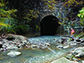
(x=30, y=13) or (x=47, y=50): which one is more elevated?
(x=30, y=13)

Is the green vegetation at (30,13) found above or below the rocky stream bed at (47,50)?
above

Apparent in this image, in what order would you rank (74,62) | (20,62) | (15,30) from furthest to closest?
(15,30)
(20,62)
(74,62)

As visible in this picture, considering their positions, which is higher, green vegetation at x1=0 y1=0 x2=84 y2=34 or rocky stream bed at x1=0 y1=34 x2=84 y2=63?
green vegetation at x1=0 y1=0 x2=84 y2=34

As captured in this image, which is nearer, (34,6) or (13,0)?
(13,0)

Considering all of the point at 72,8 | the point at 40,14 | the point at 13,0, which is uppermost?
the point at 13,0

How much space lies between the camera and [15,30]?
33.1 ft

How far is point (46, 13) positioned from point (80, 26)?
18.2 feet

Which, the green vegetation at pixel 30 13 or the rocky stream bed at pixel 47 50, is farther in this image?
the green vegetation at pixel 30 13

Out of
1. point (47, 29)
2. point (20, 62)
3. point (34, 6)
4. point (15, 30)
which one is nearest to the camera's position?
point (20, 62)

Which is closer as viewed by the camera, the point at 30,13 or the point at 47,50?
the point at 47,50

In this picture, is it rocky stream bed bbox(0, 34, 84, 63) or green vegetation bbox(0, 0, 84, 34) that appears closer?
rocky stream bed bbox(0, 34, 84, 63)

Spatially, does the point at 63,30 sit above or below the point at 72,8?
below

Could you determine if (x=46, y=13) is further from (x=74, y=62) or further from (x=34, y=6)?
(x=74, y=62)

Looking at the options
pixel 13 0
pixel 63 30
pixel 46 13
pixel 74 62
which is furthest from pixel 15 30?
pixel 74 62
